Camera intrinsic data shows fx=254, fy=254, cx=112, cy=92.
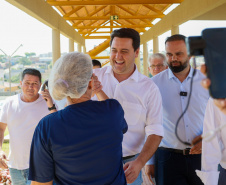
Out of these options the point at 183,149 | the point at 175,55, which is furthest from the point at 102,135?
the point at 175,55

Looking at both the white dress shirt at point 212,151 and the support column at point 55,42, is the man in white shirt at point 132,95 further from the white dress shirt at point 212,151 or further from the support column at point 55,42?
the support column at point 55,42

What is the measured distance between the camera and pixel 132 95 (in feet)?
7.00

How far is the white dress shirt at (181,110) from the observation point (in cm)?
229

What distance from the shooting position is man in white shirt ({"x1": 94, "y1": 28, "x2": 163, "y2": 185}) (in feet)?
6.84

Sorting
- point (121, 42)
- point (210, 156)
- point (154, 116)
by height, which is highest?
point (121, 42)

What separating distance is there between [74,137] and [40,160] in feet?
0.70

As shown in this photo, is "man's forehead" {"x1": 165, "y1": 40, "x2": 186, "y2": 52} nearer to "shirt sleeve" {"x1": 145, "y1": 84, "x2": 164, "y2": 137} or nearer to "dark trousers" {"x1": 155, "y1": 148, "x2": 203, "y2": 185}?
"shirt sleeve" {"x1": 145, "y1": 84, "x2": 164, "y2": 137}

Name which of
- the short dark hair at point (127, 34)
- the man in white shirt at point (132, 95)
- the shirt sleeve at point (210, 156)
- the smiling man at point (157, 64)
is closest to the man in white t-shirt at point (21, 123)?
the man in white shirt at point (132, 95)

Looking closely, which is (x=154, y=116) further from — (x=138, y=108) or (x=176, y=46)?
(x=176, y=46)

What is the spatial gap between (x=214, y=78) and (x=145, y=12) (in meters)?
13.3

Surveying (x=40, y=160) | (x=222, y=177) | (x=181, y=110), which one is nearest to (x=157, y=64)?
(x=181, y=110)

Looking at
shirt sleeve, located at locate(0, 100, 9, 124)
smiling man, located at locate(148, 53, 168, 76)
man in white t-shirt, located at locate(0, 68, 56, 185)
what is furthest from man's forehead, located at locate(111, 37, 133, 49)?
smiling man, located at locate(148, 53, 168, 76)

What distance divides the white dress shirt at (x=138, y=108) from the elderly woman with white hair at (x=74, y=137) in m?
0.67

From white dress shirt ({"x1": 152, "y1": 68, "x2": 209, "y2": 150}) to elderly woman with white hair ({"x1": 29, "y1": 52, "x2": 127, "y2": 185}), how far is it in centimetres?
105
